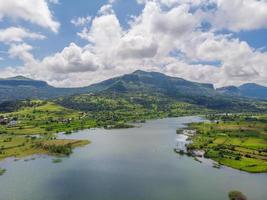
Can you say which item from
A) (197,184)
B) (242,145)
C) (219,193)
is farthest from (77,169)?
(242,145)

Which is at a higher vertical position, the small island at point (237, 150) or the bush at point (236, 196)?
the small island at point (237, 150)

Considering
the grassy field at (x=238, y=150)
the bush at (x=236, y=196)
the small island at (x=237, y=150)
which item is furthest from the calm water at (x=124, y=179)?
the grassy field at (x=238, y=150)

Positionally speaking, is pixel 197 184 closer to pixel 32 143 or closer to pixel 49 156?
pixel 49 156

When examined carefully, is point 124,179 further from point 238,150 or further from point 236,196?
point 238,150

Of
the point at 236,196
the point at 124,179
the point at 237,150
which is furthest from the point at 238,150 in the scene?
the point at 124,179

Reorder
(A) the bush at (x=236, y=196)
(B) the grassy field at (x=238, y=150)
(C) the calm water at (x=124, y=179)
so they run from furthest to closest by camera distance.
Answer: (B) the grassy field at (x=238, y=150) < (C) the calm water at (x=124, y=179) < (A) the bush at (x=236, y=196)

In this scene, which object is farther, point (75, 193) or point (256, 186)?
point (256, 186)

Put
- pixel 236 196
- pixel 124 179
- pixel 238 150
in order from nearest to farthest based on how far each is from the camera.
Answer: pixel 236 196
pixel 124 179
pixel 238 150

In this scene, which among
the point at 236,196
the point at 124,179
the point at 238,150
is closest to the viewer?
the point at 236,196

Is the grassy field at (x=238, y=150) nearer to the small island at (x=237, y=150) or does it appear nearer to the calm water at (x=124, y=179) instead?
the small island at (x=237, y=150)
